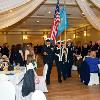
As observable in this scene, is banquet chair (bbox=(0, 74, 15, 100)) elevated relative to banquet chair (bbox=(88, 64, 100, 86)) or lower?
elevated

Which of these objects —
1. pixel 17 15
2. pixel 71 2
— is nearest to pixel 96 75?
pixel 71 2

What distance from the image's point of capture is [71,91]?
674 cm

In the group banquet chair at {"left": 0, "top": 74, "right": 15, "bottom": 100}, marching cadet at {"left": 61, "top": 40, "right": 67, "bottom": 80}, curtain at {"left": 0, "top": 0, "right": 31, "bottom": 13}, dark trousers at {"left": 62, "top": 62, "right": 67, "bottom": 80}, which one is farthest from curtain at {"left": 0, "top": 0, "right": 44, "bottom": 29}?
dark trousers at {"left": 62, "top": 62, "right": 67, "bottom": 80}

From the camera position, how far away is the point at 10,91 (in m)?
3.49

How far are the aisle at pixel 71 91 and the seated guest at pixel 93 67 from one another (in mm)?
393

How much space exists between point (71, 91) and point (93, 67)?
1.22 m

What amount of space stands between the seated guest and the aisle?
393mm

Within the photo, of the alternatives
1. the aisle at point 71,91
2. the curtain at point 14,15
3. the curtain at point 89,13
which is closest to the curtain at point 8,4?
the curtain at point 14,15

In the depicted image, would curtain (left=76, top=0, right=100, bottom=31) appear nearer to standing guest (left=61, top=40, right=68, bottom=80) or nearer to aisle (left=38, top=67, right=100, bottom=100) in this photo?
aisle (left=38, top=67, right=100, bottom=100)

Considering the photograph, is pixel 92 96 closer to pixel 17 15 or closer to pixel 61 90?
pixel 61 90

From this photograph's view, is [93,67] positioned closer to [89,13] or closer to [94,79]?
[94,79]

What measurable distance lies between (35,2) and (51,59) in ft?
9.31

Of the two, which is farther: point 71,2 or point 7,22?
point 71,2

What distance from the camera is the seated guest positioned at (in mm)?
7496
